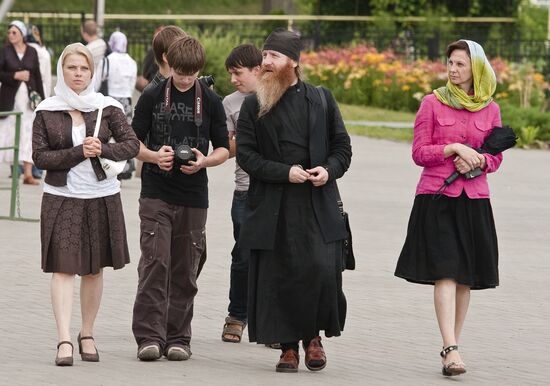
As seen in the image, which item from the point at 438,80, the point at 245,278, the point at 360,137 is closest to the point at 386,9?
the point at 438,80

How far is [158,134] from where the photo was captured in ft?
25.6

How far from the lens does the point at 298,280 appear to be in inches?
294

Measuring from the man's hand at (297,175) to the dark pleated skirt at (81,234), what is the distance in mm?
928

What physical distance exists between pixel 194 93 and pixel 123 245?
87 centimetres

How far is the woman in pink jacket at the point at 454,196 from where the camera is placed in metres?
7.69

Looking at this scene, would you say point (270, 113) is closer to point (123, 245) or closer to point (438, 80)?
point (123, 245)

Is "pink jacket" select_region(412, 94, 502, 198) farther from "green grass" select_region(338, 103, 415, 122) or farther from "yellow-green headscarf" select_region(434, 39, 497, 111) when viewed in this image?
"green grass" select_region(338, 103, 415, 122)

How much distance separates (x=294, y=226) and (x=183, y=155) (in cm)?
67

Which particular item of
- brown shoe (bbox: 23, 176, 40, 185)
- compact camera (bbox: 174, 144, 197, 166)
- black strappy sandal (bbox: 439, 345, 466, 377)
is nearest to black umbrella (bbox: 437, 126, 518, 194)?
black strappy sandal (bbox: 439, 345, 466, 377)

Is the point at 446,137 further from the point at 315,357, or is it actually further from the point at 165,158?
the point at 165,158

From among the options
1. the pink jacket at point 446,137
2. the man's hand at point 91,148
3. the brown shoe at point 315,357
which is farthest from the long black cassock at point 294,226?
the man's hand at point 91,148

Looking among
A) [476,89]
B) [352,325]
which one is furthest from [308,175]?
[352,325]

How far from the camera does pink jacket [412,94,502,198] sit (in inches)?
304

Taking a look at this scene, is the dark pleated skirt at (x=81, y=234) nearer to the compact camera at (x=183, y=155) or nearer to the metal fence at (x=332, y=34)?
the compact camera at (x=183, y=155)
